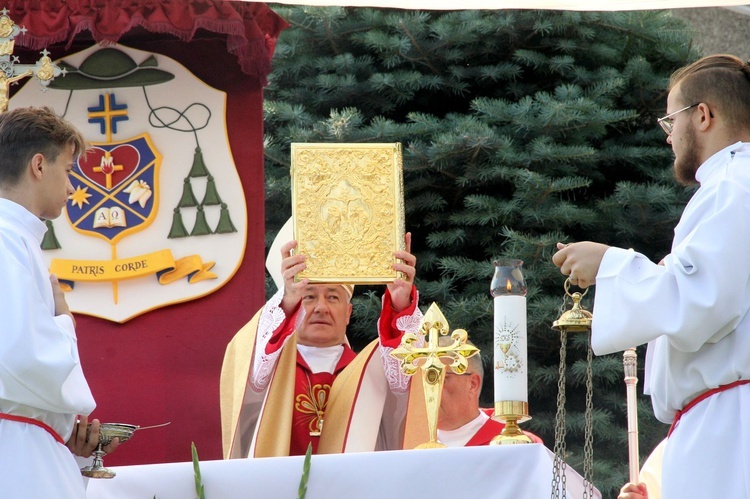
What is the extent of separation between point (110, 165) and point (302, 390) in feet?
5.64

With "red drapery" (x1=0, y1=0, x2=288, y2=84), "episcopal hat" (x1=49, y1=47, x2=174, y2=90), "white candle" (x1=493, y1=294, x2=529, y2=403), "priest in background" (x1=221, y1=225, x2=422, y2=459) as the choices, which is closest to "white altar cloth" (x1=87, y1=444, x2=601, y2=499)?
"white candle" (x1=493, y1=294, x2=529, y2=403)

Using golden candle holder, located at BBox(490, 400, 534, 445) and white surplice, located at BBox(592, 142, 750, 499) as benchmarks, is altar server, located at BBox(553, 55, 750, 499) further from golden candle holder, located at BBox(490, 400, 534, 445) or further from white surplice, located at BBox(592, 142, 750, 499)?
golden candle holder, located at BBox(490, 400, 534, 445)

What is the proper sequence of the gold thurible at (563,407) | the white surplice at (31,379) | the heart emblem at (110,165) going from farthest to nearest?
1. the heart emblem at (110,165)
2. the gold thurible at (563,407)
3. the white surplice at (31,379)

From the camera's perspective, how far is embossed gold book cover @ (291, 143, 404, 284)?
179 inches

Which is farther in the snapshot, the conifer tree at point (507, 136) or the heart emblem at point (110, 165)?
the conifer tree at point (507, 136)

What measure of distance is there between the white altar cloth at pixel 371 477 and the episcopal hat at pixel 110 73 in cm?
302

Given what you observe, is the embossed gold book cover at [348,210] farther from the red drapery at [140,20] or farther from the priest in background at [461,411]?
the red drapery at [140,20]

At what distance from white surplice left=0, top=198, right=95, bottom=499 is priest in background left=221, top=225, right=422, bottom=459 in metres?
1.32

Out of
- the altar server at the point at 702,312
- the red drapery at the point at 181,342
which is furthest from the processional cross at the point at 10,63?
the altar server at the point at 702,312

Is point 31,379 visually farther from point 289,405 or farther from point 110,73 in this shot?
point 110,73

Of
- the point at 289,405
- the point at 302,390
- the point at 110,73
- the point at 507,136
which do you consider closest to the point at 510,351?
the point at 289,405

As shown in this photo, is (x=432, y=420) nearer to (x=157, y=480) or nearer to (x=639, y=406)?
(x=157, y=480)

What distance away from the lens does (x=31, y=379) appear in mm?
3357

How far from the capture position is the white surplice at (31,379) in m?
3.35
